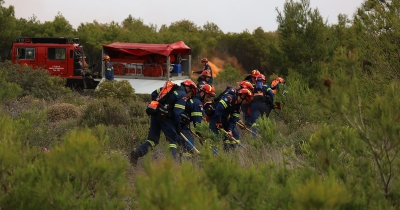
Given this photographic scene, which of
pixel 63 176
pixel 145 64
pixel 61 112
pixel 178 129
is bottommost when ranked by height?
pixel 61 112

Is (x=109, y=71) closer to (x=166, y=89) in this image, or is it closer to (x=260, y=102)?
(x=260, y=102)

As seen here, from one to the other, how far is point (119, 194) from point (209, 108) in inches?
263

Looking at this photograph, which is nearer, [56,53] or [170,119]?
[170,119]

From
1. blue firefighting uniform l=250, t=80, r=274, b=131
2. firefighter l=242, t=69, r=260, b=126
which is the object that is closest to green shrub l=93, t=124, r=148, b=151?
blue firefighting uniform l=250, t=80, r=274, b=131

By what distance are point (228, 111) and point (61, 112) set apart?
574 centimetres

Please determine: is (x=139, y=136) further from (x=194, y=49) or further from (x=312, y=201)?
(x=194, y=49)

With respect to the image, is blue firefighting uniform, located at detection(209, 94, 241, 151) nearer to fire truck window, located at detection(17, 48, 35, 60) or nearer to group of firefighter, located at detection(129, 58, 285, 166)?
group of firefighter, located at detection(129, 58, 285, 166)

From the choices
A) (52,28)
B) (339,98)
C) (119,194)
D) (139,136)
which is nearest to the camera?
(339,98)

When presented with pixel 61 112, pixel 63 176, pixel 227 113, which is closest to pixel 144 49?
pixel 61 112

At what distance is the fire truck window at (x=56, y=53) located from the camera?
24031 mm

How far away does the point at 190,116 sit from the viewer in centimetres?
1073

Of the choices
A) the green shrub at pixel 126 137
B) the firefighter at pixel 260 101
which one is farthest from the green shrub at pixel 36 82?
the firefighter at pixel 260 101

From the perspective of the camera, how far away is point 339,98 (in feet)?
13.7

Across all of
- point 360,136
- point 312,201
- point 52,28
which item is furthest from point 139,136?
point 52,28
